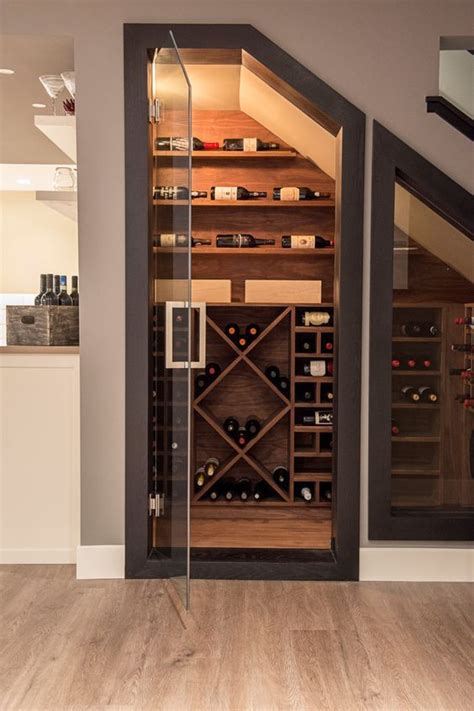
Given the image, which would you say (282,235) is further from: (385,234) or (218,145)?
(385,234)

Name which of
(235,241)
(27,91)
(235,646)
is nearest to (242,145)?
(235,241)

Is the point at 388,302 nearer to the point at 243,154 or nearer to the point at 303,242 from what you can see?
the point at 303,242

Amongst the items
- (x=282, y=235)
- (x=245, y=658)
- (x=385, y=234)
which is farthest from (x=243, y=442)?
(x=245, y=658)

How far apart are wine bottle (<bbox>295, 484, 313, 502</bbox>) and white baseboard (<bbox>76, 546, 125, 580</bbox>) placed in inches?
57.9


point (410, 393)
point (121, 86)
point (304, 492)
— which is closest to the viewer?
point (121, 86)

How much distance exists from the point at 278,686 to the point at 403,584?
1230 millimetres

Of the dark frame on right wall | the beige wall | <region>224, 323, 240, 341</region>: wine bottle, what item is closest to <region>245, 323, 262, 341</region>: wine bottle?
<region>224, 323, 240, 341</region>: wine bottle

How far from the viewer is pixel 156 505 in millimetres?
3701

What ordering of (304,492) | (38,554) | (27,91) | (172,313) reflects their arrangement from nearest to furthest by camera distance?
(172,313)
(38,554)
(27,91)
(304,492)

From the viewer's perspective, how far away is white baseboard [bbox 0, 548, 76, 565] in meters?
3.96

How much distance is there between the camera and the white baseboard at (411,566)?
3777mm

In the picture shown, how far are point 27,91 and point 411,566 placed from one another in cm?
341

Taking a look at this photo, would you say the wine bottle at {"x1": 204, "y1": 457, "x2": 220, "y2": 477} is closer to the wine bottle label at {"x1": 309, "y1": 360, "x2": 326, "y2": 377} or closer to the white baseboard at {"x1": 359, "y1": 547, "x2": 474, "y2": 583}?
the wine bottle label at {"x1": 309, "y1": 360, "x2": 326, "y2": 377}

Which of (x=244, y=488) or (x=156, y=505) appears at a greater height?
(x=156, y=505)
